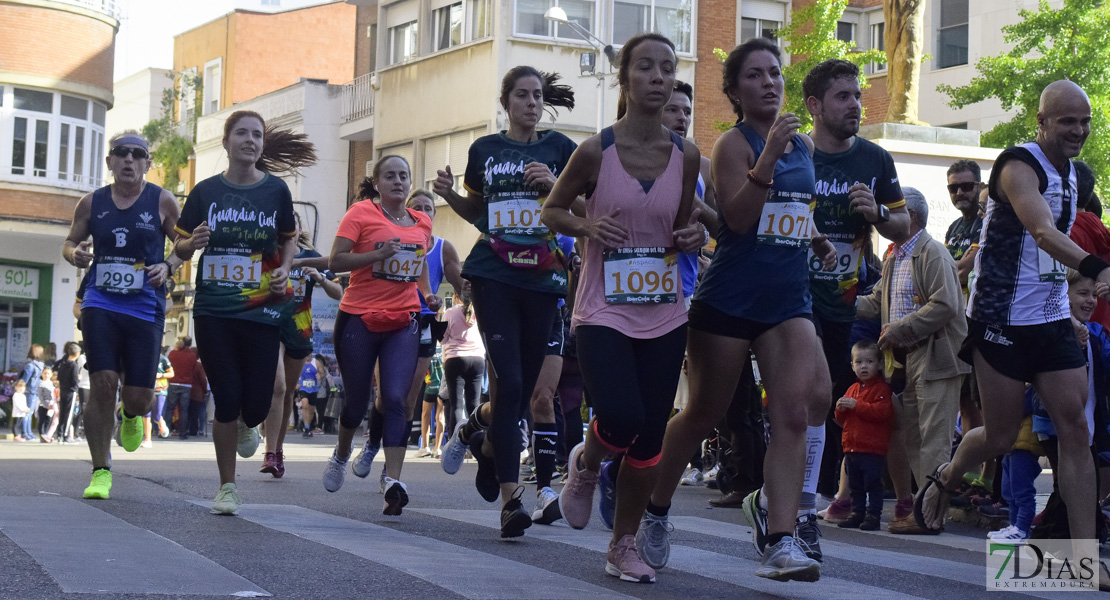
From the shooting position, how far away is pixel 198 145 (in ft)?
163

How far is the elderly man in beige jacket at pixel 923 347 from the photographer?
9117 millimetres

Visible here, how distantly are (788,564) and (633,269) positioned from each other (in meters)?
1.24

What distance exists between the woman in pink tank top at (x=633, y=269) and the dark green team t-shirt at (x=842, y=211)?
→ 34.0 inches

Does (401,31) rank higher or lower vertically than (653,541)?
higher

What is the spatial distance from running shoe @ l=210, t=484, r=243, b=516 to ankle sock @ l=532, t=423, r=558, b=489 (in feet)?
5.13

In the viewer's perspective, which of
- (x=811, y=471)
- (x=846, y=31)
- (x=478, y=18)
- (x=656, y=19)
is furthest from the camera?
(x=846, y=31)

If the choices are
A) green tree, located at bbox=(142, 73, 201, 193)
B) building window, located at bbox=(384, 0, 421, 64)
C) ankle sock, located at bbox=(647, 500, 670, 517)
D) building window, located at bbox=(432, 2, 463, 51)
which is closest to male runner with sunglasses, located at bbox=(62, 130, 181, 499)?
ankle sock, located at bbox=(647, 500, 670, 517)

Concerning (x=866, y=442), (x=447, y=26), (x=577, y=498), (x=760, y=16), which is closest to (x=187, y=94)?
(x=447, y=26)

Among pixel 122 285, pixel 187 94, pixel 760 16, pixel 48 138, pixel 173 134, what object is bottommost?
pixel 122 285

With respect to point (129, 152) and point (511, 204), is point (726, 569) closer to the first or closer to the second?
point (511, 204)

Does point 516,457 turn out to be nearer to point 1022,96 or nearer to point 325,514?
point 325,514

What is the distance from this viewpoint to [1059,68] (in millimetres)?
25359

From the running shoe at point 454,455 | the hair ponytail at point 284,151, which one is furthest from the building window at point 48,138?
the running shoe at point 454,455

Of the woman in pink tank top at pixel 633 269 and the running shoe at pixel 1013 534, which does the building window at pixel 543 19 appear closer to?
the running shoe at pixel 1013 534
